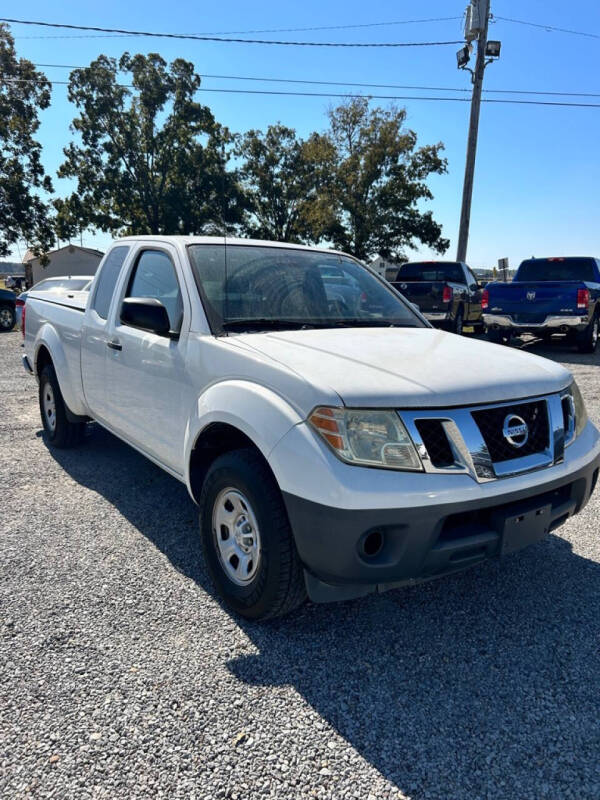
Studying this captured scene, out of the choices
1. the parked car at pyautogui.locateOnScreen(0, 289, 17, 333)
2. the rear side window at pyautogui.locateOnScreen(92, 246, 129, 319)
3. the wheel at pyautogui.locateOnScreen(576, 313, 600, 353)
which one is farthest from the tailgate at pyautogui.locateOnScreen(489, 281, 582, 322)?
the parked car at pyautogui.locateOnScreen(0, 289, 17, 333)

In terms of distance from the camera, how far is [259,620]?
8.57 ft

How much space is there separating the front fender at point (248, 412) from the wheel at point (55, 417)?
272cm

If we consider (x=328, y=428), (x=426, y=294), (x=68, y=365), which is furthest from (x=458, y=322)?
(x=328, y=428)

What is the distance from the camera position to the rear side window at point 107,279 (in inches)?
162

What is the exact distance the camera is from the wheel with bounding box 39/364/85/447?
5.13 meters

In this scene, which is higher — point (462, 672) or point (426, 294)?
point (426, 294)

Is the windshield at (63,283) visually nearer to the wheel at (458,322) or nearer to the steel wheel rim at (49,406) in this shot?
the steel wheel rim at (49,406)

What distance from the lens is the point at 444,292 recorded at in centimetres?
1238

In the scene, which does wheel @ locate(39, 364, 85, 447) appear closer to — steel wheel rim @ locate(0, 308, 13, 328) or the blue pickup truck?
the blue pickup truck

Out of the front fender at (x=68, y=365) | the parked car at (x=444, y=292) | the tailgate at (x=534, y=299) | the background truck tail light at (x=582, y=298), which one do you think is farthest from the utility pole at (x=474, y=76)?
the front fender at (x=68, y=365)

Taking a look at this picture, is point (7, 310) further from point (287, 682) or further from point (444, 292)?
point (287, 682)

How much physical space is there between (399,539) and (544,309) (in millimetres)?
10387

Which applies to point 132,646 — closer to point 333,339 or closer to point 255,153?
point 333,339

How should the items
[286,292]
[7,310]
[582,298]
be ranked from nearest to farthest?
[286,292] < [582,298] < [7,310]
